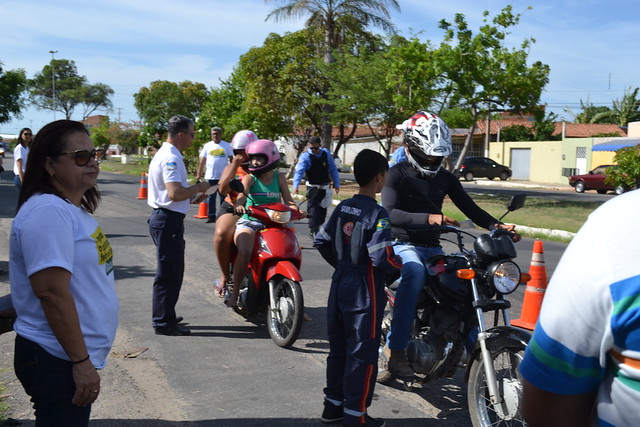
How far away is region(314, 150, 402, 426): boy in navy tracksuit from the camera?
4004 millimetres

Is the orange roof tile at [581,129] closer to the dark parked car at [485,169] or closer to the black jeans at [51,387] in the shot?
the dark parked car at [485,169]

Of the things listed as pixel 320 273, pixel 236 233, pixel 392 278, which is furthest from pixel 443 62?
pixel 392 278

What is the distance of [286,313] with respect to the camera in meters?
5.85

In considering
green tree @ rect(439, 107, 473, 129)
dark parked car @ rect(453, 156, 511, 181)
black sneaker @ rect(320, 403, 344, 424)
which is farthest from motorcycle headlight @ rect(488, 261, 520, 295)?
dark parked car @ rect(453, 156, 511, 181)

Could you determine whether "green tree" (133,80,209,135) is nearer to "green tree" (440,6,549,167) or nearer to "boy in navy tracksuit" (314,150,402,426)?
"green tree" (440,6,549,167)

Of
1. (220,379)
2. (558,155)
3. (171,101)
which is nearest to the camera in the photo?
(220,379)

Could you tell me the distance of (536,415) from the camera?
4.96ft

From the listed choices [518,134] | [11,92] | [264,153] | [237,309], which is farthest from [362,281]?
[518,134]

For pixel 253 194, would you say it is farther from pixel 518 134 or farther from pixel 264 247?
pixel 518 134

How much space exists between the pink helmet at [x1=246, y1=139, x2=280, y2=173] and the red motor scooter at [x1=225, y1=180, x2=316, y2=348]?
40cm

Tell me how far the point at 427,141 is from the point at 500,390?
1646mm

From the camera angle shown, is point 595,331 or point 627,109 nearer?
point 595,331

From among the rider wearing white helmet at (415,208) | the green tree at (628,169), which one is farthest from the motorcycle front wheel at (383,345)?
the green tree at (628,169)

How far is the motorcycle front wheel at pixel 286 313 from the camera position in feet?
18.6
